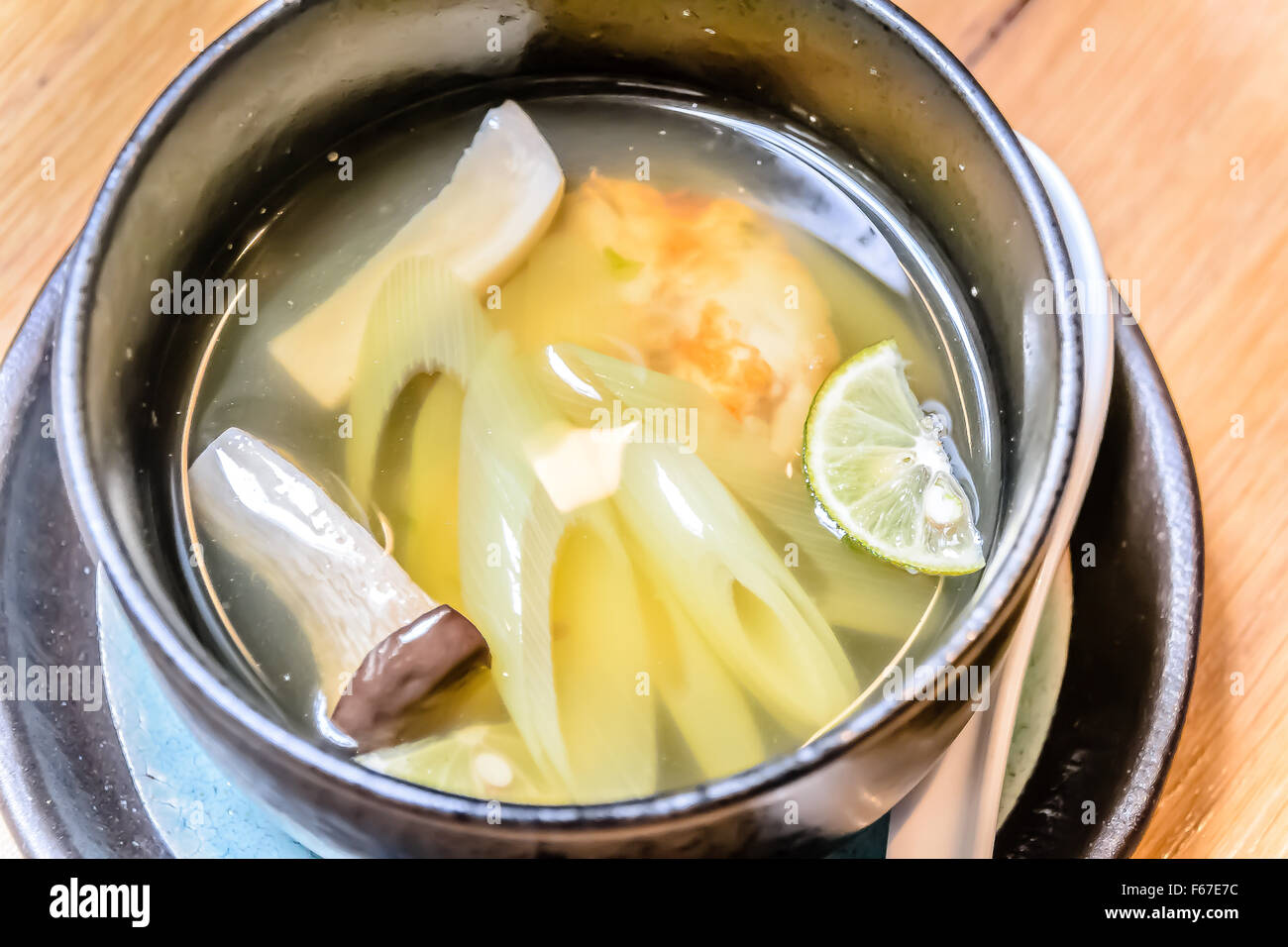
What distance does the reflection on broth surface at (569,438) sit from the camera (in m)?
0.75

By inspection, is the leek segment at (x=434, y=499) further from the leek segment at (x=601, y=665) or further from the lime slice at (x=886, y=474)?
the lime slice at (x=886, y=474)

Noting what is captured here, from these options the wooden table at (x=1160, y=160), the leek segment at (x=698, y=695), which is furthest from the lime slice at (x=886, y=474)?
the wooden table at (x=1160, y=160)

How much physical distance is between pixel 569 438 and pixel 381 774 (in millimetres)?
356

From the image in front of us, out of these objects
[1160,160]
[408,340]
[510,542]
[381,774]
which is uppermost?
Result: [1160,160]

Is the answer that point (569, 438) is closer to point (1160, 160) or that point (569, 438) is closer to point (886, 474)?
point (886, 474)

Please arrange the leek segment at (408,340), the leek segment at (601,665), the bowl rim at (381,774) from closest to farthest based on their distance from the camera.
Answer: the bowl rim at (381,774) < the leek segment at (601,665) < the leek segment at (408,340)

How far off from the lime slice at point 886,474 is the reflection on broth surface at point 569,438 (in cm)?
1

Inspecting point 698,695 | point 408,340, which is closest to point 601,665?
point 698,695

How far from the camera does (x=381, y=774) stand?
522mm

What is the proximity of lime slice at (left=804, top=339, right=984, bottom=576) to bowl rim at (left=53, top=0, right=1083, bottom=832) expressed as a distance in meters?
0.19

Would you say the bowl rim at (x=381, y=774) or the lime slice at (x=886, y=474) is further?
the lime slice at (x=886, y=474)

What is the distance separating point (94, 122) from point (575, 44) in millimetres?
440

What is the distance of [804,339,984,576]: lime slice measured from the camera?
2.57 ft

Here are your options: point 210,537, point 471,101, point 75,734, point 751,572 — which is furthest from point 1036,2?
point 75,734
